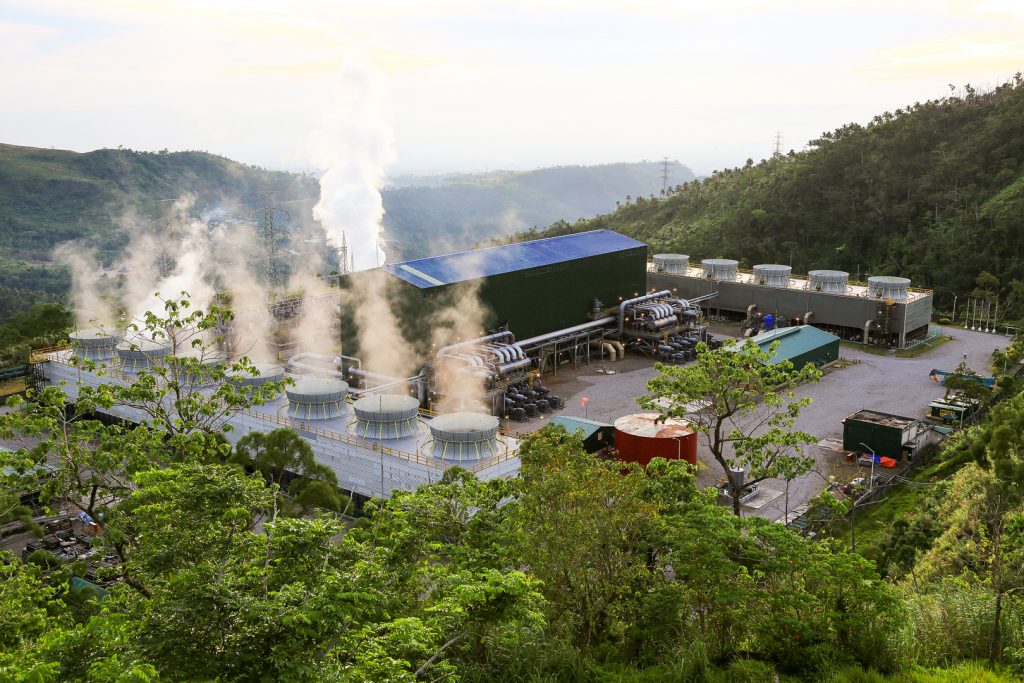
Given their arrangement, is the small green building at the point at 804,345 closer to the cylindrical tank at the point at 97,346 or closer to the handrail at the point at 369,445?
the handrail at the point at 369,445

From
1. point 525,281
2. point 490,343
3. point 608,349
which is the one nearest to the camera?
point 490,343

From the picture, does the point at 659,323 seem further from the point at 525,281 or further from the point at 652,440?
the point at 652,440

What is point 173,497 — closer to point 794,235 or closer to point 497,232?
point 794,235

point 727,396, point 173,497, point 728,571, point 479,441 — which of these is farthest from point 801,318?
point 173,497

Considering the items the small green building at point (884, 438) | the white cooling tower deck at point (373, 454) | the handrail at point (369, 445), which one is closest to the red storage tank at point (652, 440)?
the white cooling tower deck at point (373, 454)

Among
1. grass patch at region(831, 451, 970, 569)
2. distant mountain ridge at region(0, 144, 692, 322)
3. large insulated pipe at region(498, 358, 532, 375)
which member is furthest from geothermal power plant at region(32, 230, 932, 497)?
distant mountain ridge at region(0, 144, 692, 322)

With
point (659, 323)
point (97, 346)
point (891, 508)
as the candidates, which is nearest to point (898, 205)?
point (659, 323)
